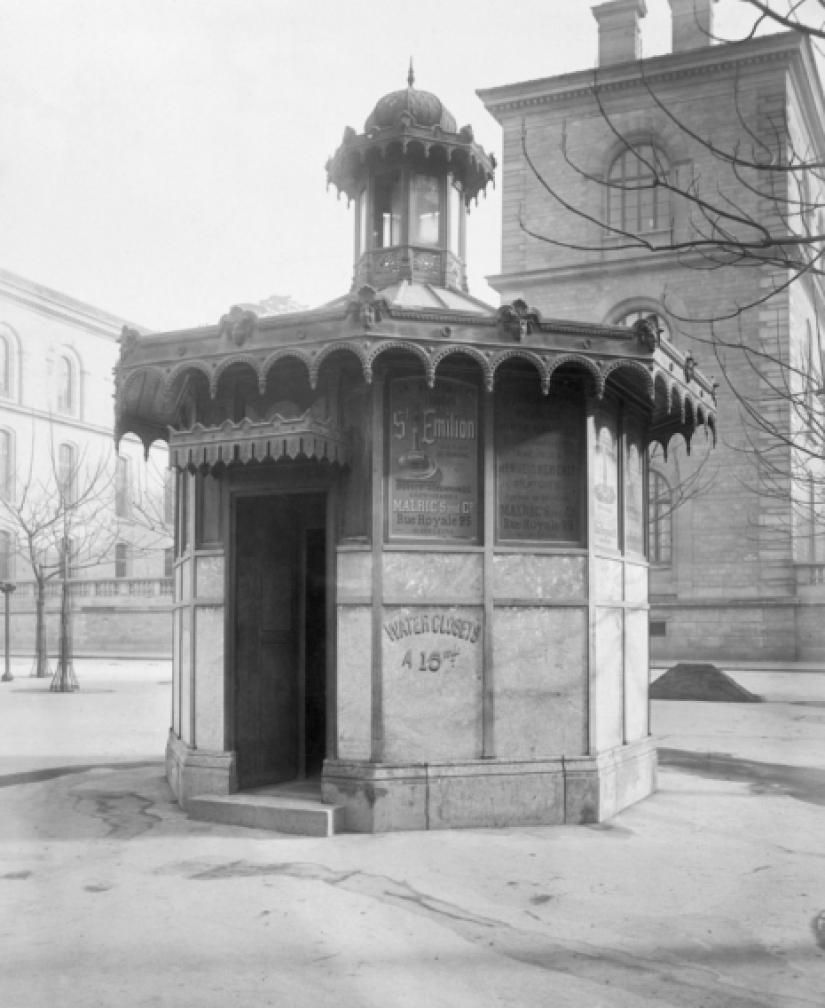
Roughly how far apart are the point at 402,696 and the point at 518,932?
282 cm

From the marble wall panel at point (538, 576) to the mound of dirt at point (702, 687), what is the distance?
12.4 meters

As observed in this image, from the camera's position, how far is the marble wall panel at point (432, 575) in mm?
8547

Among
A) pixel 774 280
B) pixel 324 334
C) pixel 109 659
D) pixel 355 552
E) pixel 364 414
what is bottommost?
pixel 109 659

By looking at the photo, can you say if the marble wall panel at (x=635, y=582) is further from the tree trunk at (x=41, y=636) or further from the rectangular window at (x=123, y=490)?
the rectangular window at (x=123, y=490)

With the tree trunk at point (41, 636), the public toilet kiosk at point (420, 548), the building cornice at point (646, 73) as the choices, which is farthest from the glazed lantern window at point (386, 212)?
the building cornice at point (646, 73)

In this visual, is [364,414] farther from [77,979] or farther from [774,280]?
[774,280]

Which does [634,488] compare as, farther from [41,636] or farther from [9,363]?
[9,363]

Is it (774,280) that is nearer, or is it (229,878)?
(229,878)

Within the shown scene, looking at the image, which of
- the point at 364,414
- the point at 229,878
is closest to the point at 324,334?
the point at 364,414

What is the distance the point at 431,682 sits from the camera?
28.0ft

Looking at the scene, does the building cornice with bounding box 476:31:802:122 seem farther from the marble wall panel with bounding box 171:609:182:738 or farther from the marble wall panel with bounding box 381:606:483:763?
the marble wall panel with bounding box 381:606:483:763

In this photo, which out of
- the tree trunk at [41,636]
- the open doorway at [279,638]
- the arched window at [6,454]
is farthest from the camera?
the arched window at [6,454]

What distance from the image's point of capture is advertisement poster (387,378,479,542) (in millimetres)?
8641

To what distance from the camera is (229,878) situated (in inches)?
270
